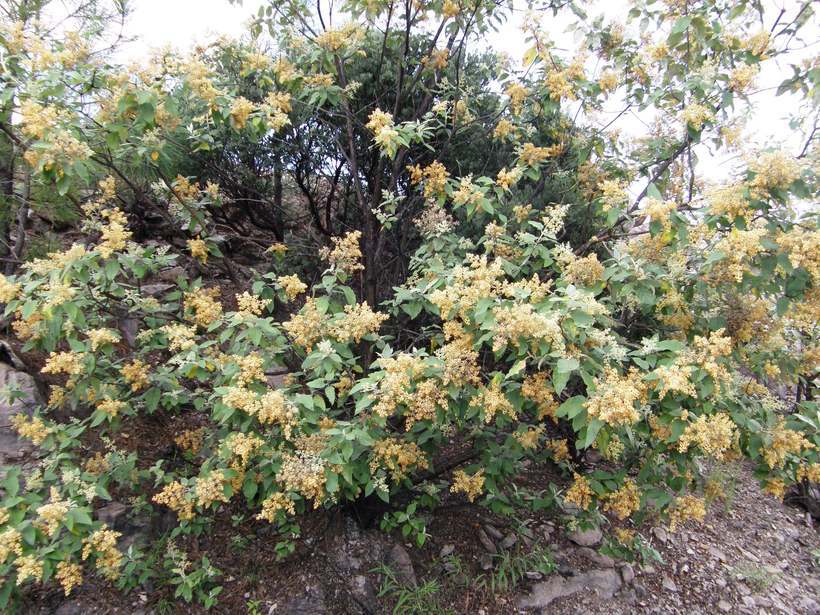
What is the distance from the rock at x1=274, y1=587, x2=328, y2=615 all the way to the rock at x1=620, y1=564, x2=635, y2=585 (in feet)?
6.37

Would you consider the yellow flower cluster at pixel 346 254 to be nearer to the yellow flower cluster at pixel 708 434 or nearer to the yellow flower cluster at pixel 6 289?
the yellow flower cluster at pixel 6 289

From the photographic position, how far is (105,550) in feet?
7.69

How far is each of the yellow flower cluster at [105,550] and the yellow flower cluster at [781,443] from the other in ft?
9.04

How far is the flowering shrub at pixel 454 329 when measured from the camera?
1.94 metres

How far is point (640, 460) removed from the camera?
2.72 metres

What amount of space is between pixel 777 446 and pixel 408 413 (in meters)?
1.51

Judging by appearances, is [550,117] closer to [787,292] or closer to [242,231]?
[787,292]

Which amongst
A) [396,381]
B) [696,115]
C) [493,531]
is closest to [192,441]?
[396,381]

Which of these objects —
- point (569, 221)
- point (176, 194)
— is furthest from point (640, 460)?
point (176, 194)

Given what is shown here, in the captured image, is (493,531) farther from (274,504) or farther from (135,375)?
(135,375)

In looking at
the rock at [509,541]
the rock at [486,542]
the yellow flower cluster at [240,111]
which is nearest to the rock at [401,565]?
the rock at [486,542]

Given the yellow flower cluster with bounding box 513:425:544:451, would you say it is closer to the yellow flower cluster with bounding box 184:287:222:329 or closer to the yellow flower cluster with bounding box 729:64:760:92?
the yellow flower cluster with bounding box 184:287:222:329

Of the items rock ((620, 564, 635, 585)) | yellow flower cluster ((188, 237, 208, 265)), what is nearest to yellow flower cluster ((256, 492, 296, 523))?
yellow flower cluster ((188, 237, 208, 265))

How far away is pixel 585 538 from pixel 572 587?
18.7 inches
